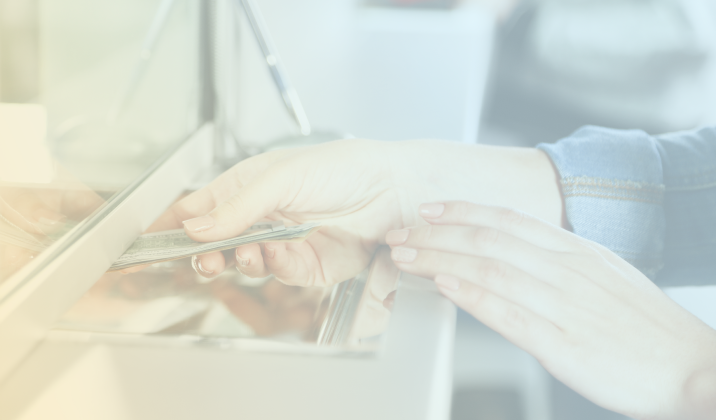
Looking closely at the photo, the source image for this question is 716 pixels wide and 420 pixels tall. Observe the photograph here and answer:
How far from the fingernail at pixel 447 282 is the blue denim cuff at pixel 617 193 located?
178 mm

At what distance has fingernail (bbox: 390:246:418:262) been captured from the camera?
0.49 m

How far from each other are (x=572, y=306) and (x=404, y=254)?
0.45ft

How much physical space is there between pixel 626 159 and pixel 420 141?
0.22m

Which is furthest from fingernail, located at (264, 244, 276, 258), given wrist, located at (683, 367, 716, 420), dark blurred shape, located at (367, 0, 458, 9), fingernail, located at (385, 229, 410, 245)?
dark blurred shape, located at (367, 0, 458, 9)

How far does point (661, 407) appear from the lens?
0.39 m

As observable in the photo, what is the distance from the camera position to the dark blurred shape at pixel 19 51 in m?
0.40

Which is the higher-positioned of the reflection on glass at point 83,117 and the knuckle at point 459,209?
the reflection on glass at point 83,117

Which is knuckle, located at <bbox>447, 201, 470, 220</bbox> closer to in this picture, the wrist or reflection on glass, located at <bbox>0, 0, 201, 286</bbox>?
the wrist

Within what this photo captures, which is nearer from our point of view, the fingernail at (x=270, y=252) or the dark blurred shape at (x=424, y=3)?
the fingernail at (x=270, y=252)

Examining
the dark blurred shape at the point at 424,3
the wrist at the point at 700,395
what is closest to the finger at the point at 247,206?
the wrist at the point at 700,395

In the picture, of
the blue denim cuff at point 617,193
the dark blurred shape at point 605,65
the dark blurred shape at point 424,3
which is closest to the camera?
the blue denim cuff at point 617,193

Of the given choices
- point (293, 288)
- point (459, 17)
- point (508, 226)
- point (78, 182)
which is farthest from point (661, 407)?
point (459, 17)

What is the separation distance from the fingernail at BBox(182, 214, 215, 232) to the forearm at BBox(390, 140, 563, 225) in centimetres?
22

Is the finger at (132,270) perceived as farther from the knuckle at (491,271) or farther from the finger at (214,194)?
the knuckle at (491,271)
